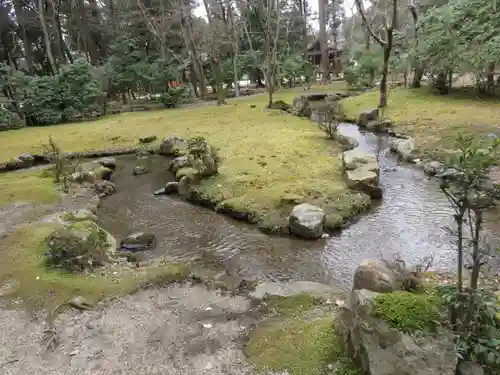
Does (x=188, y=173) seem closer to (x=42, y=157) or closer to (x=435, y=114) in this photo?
(x=42, y=157)

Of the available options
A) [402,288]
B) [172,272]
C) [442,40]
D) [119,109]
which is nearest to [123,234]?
[172,272]

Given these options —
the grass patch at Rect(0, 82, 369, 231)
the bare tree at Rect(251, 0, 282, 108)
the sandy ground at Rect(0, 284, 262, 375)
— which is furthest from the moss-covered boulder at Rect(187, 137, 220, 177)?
the bare tree at Rect(251, 0, 282, 108)

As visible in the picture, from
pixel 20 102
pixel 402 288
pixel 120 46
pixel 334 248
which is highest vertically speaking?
pixel 120 46

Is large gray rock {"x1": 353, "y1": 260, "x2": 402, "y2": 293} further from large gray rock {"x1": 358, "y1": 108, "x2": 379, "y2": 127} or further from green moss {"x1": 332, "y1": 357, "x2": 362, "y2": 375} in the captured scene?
large gray rock {"x1": 358, "y1": 108, "x2": 379, "y2": 127}

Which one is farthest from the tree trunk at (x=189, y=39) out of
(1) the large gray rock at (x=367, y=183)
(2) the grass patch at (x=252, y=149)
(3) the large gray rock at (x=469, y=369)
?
(3) the large gray rock at (x=469, y=369)

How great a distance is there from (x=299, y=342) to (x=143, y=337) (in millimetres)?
1968

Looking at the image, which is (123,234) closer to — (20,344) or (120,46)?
(20,344)

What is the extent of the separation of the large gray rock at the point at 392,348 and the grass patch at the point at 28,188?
922 centimetres

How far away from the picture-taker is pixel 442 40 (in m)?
17.5

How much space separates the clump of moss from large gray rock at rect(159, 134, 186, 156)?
12.0 meters

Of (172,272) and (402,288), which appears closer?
(402,288)

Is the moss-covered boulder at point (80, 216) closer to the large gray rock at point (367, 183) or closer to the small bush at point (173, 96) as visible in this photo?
the large gray rock at point (367, 183)

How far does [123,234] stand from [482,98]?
56.5 ft

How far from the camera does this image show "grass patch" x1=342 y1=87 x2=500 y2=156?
1300 cm
